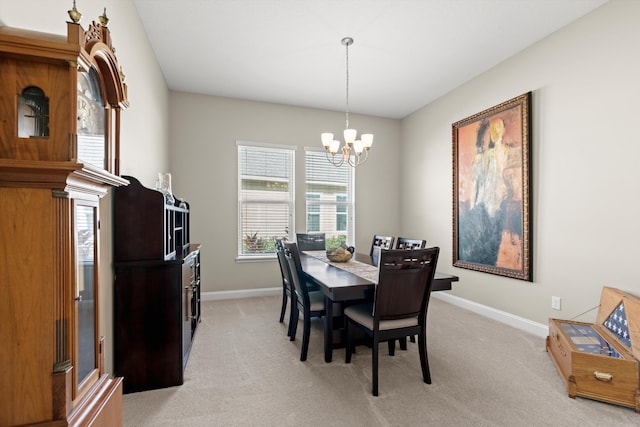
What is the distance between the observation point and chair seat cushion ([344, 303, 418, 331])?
7.13 ft

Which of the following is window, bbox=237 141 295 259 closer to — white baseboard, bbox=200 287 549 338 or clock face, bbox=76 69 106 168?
white baseboard, bbox=200 287 549 338

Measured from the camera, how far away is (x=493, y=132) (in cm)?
368

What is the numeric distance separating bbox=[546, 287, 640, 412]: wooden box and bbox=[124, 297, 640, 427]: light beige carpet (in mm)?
84

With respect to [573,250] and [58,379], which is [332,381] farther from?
[573,250]

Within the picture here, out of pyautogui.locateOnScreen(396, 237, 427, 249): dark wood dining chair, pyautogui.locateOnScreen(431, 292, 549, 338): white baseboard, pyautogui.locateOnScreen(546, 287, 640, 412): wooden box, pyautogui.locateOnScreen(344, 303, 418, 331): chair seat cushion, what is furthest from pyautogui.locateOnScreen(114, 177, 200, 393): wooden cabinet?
pyautogui.locateOnScreen(431, 292, 549, 338): white baseboard

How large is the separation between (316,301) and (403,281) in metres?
1.00

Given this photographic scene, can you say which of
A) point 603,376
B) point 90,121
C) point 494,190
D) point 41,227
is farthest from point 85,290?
point 494,190

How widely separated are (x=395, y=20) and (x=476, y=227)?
8.52 ft

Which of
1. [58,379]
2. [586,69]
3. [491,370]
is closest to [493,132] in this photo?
[586,69]

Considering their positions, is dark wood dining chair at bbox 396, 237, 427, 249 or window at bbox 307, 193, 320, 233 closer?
dark wood dining chair at bbox 396, 237, 427, 249

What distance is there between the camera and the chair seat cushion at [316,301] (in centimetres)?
273

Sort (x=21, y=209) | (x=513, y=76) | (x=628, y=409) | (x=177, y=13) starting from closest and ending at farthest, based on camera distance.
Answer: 1. (x=21, y=209)
2. (x=628, y=409)
3. (x=177, y=13)
4. (x=513, y=76)

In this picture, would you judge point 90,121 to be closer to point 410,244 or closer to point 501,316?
point 410,244

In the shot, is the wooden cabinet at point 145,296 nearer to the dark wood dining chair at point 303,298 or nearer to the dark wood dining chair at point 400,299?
the dark wood dining chair at point 303,298
